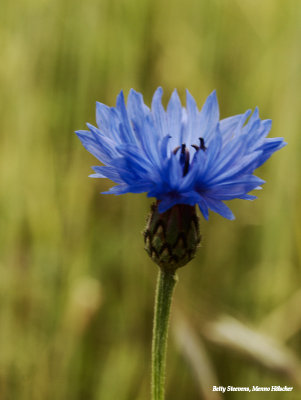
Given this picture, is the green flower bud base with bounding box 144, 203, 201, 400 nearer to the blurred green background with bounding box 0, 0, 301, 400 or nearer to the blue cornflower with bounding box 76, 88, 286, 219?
the blue cornflower with bounding box 76, 88, 286, 219

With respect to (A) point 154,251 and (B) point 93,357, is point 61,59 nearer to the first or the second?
(B) point 93,357

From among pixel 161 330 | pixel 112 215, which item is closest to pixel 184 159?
pixel 161 330

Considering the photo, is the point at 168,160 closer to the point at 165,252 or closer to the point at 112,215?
the point at 165,252

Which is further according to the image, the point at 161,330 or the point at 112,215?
the point at 112,215

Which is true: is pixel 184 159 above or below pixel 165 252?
above

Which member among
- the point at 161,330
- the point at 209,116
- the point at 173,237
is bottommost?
the point at 161,330

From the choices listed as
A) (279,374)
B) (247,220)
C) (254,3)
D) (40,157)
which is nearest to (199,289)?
(247,220)

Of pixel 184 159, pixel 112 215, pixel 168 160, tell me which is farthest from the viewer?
pixel 112 215

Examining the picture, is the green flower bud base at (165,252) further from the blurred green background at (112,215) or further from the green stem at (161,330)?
the blurred green background at (112,215)
